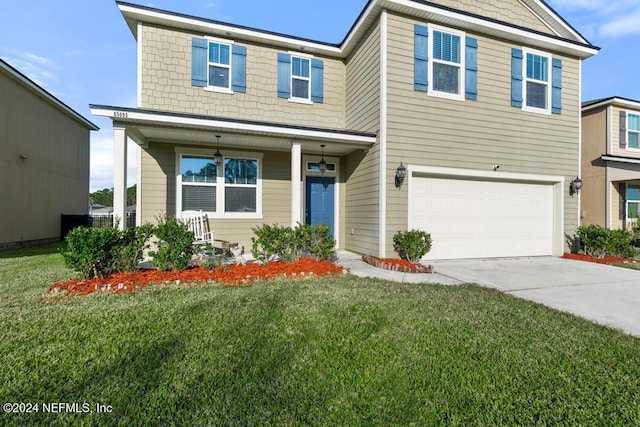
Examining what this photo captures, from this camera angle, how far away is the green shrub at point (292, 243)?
5828 mm

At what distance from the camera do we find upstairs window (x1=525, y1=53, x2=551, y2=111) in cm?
795

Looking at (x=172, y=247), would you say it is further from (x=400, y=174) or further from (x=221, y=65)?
(x=221, y=65)

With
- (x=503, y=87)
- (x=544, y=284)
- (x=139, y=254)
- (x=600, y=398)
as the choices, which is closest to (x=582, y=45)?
(x=503, y=87)

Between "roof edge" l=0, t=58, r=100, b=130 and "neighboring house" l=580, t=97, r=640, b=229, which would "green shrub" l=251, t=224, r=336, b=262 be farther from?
"neighboring house" l=580, t=97, r=640, b=229

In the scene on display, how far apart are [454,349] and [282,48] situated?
8.17m

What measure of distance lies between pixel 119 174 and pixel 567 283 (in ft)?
27.8

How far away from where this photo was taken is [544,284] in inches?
205

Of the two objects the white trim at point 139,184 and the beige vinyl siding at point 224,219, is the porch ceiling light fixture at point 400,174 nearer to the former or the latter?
the beige vinyl siding at point 224,219

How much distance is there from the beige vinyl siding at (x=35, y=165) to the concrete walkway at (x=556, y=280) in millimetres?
10160

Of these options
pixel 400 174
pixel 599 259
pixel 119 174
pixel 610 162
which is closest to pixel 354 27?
pixel 400 174

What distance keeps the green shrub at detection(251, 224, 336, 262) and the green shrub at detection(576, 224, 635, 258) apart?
23.3 feet

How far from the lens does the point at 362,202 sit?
7.62 metres

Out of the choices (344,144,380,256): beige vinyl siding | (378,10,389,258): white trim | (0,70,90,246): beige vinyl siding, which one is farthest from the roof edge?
(378,10,389,258): white trim

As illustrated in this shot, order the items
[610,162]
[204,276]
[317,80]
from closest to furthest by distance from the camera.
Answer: [204,276]
[317,80]
[610,162]
